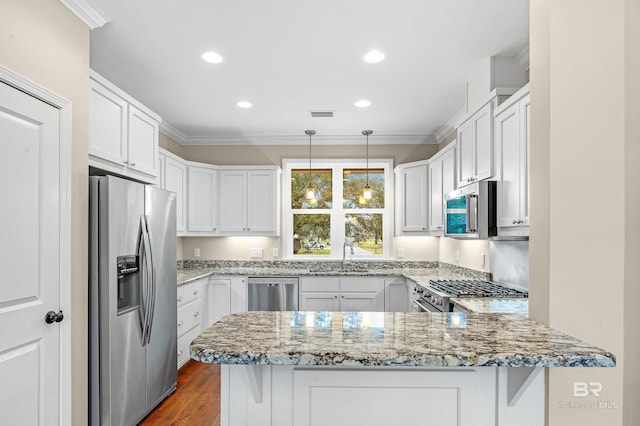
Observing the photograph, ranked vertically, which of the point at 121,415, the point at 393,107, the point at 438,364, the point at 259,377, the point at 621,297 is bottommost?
the point at 121,415

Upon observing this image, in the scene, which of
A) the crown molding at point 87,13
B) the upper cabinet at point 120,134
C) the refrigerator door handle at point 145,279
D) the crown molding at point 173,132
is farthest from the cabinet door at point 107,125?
the crown molding at point 173,132

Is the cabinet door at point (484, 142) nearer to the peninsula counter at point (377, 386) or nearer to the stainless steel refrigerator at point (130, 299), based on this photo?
the peninsula counter at point (377, 386)

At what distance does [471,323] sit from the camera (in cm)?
138

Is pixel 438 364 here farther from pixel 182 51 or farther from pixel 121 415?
pixel 182 51

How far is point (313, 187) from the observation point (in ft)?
16.6

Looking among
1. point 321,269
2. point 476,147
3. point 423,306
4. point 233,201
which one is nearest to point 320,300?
point 321,269

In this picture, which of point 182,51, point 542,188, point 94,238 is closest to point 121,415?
point 94,238

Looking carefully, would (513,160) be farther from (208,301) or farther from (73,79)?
(208,301)

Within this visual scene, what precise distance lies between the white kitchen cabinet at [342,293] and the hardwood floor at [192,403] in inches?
52.1

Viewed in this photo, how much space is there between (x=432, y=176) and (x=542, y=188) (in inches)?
118

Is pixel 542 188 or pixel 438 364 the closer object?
pixel 438 364

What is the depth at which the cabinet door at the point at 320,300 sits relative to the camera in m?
4.36

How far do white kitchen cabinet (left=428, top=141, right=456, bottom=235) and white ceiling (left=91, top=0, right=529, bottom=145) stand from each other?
52 centimetres

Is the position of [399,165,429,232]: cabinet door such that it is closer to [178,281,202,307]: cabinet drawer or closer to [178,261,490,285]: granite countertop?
[178,261,490,285]: granite countertop
